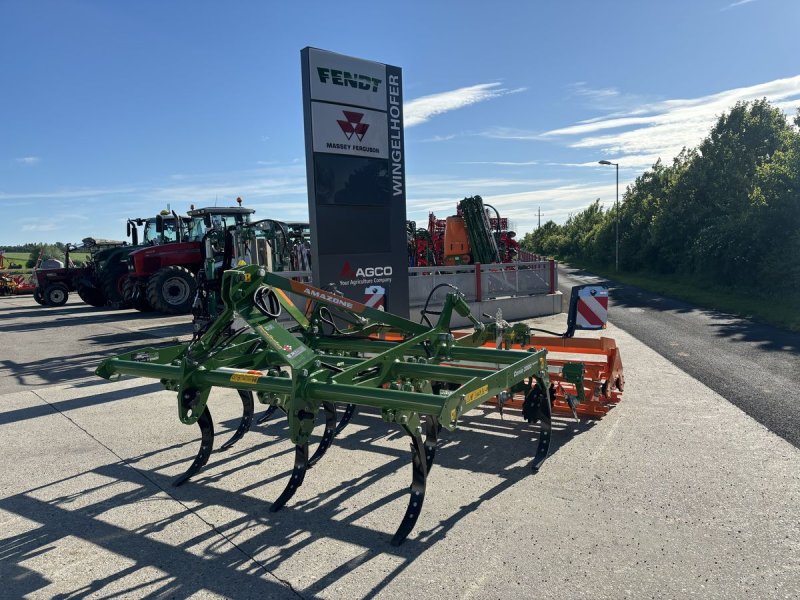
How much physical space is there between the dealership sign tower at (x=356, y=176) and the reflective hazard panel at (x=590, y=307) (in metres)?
3.10

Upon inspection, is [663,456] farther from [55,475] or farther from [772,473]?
[55,475]

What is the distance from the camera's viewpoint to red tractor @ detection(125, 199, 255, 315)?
1588cm

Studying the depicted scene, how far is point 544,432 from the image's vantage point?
515 centimetres

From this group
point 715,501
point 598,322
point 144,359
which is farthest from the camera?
point 598,322

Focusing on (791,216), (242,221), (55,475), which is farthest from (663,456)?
(791,216)

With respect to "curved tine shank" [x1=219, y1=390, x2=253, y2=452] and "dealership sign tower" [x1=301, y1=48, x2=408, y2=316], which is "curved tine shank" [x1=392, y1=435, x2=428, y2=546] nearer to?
"curved tine shank" [x1=219, y1=390, x2=253, y2=452]

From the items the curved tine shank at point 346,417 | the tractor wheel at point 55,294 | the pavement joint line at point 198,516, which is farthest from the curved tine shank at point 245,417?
the tractor wheel at point 55,294

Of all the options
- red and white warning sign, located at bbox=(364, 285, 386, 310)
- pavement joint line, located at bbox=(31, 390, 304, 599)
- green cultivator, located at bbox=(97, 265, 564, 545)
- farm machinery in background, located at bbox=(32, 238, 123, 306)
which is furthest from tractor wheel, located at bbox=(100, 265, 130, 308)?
green cultivator, located at bbox=(97, 265, 564, 545)

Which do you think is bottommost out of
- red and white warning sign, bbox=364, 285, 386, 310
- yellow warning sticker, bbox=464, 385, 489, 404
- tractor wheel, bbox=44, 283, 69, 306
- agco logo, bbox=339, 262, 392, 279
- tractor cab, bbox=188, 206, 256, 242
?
tractor wheel, bbox=44, 283, 69, 306

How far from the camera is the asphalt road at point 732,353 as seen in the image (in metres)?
6.54

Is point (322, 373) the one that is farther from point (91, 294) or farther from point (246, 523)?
point (91, 294)

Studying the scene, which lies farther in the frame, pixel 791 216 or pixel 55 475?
pixel 791 216

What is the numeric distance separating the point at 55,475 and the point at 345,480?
97.5 inches

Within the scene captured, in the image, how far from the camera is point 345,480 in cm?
475
